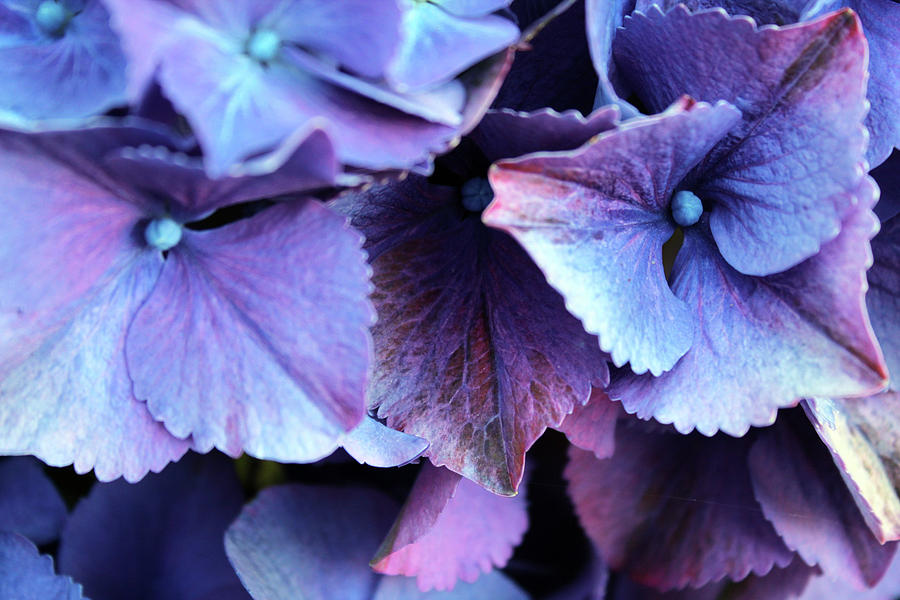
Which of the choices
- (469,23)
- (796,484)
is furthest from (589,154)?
(796,484)

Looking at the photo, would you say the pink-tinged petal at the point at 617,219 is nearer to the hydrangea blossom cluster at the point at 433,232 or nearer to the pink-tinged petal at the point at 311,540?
the hydrangea blossom cluster at the point at 433,232

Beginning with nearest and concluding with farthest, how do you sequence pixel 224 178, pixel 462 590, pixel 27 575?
pixel 224 178, pixel 27 575, pixel 462 590

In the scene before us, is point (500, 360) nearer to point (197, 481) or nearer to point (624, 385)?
point (624, 385)

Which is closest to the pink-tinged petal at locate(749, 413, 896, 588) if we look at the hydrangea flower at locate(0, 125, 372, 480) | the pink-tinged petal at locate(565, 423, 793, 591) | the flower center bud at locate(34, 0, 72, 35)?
the pink-tinged petal at locate(565, 423, 793, 591)

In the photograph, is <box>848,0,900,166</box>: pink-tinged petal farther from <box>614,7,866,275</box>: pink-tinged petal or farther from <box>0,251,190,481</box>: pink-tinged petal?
<box>0,251,190,481</box>: pink-tinged petal

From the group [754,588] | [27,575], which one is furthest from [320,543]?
[754,588]

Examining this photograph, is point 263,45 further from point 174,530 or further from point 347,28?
point 174,530
